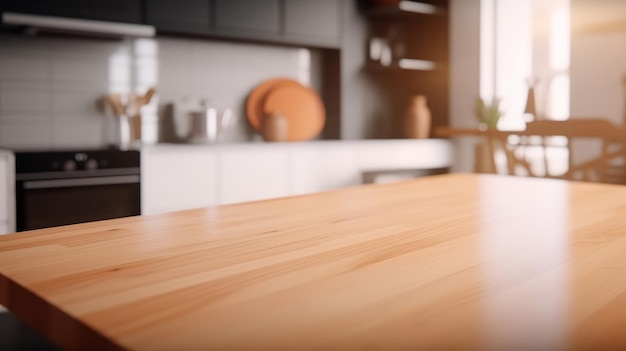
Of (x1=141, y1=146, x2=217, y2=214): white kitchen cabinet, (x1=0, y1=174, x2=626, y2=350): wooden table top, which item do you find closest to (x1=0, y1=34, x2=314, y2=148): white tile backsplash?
(x1=141, y1=146, x2=217, y2=214): white kitchen cabinet

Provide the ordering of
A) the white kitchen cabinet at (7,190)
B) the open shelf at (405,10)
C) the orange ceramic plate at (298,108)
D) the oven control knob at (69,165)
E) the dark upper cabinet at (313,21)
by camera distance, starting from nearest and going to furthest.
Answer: the white kitchen cabinet at (7,190), the oven control knob at (69,165), the dark upper cabinet at (313,21), the orange ceramic plate at (298,108), the open shelf at (405,10)

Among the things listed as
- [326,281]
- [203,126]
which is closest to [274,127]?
[203,126]

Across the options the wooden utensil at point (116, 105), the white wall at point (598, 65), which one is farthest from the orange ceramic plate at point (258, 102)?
the white wall at point (598, 65)

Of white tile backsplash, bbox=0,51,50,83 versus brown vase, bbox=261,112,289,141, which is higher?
white tile backsplash, bbox=0,51,50,83

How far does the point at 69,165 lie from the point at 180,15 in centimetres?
116

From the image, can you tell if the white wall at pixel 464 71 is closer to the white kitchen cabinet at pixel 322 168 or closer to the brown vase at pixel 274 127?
the white kitchen cabinet at pixel 322 168

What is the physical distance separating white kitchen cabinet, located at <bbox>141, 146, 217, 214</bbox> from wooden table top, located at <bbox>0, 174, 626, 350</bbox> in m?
2.54

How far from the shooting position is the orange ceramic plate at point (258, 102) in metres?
4.34

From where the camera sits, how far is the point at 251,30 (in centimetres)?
399

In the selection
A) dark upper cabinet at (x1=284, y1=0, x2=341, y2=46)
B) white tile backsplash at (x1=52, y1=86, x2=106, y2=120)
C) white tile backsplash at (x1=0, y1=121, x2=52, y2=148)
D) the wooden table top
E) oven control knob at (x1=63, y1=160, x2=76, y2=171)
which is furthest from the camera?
dark upper cabinet at (x1=284, y1=0, x2=341, y2=46)

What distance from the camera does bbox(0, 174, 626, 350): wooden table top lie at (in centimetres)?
40

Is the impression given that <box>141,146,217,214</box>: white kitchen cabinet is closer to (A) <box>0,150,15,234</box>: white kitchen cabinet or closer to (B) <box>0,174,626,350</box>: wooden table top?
(A) <box>0,150,15,234</box>: white kitchen cabinet

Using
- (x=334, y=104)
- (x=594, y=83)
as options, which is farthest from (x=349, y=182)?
(x=594, y=83)

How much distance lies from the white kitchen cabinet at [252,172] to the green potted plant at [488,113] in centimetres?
154
